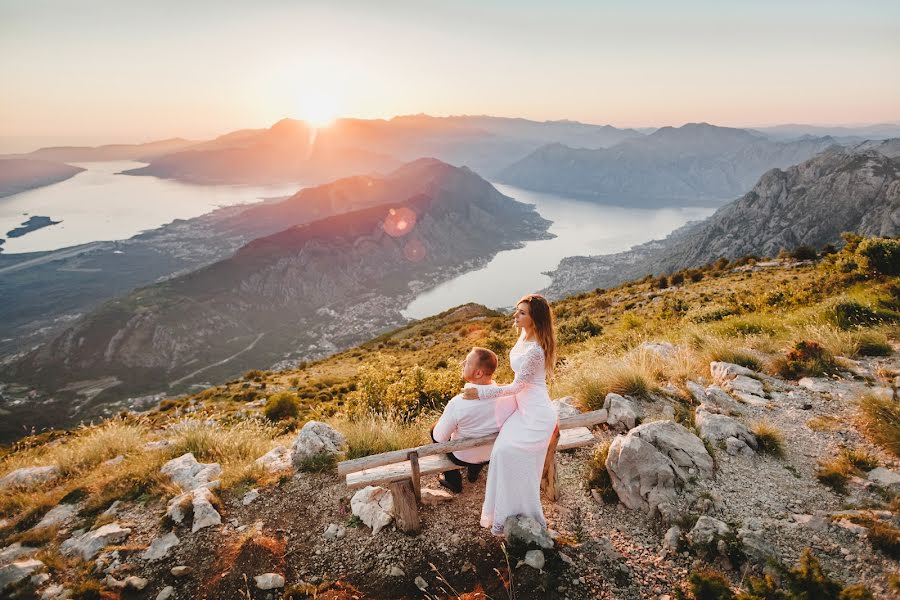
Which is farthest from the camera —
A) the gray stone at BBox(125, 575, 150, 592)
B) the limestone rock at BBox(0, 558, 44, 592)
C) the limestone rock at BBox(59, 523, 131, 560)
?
the limestone rock at BBox(59, 523, 131, 560)

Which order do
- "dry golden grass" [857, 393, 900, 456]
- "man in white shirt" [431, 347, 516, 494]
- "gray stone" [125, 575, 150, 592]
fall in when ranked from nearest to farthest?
"gray stone" [125, 575, 150, 592], "man in white shirt" [431, 347, 516, 494], "dry golden grass" [857, 393, 900, 456]

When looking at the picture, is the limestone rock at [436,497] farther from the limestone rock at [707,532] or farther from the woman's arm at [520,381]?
the limestone rock at [707,532]

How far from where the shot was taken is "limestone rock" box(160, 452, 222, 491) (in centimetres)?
755

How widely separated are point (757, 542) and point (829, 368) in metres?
5.93

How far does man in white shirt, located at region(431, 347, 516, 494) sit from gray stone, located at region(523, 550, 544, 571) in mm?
1358

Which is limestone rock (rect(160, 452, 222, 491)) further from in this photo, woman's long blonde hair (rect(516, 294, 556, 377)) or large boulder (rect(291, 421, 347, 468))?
woman's long blonde hair (rect(516, 294, 556, 377))

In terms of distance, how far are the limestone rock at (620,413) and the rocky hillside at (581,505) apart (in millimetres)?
31

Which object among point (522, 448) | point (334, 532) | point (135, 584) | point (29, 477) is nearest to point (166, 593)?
point (135, 584)

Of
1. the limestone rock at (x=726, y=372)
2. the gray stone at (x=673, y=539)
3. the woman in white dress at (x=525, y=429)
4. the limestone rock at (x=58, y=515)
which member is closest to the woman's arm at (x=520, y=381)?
the woman in white dress at (x=525, y=429)

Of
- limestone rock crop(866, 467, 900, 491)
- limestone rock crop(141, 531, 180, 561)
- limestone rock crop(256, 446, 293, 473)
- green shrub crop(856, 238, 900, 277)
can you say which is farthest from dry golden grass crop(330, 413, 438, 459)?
green shrub crop(856, 238, 900, 277)

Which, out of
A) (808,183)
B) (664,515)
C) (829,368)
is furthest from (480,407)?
(808,183)

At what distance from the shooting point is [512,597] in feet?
14.8

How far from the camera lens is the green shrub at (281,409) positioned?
15.7 m

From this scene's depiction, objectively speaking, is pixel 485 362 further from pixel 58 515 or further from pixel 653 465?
pixel 58 515
